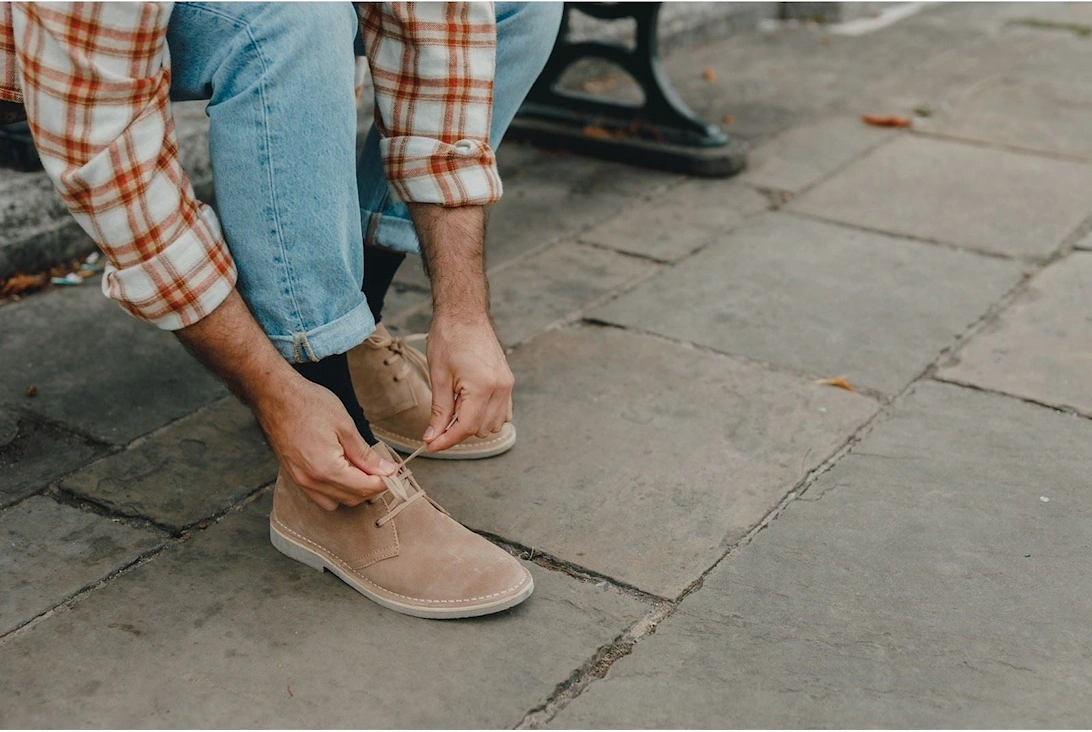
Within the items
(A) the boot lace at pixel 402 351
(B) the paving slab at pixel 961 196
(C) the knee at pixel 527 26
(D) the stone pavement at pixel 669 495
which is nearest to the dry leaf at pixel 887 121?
(B) the paving slab at pixel 961 196

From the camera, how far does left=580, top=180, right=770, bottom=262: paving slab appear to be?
2629 mm

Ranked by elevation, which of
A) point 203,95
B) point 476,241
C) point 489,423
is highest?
point 203,95

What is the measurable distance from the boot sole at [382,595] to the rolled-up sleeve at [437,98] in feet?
1.59

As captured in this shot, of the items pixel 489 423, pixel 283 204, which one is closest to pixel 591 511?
Result: pixel 489 423

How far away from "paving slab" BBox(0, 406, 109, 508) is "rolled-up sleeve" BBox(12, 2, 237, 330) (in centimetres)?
56

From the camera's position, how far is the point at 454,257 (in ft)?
4.90

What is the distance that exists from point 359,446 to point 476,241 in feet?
1.04

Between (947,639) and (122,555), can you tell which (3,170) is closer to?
(122,555)

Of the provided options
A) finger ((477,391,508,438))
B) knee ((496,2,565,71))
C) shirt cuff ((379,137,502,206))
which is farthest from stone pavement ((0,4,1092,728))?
knee ((496,2,565,71))

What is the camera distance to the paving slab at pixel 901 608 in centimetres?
130

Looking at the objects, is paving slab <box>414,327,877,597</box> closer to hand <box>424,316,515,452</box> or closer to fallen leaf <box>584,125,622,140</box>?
hand <box>424,316,515,452</box>

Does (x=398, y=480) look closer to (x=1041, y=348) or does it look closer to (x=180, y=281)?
(x=180, y=281)

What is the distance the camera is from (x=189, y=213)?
1304 millimetres

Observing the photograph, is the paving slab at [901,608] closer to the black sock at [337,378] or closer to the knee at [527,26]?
A: the black sock at [337,378]
